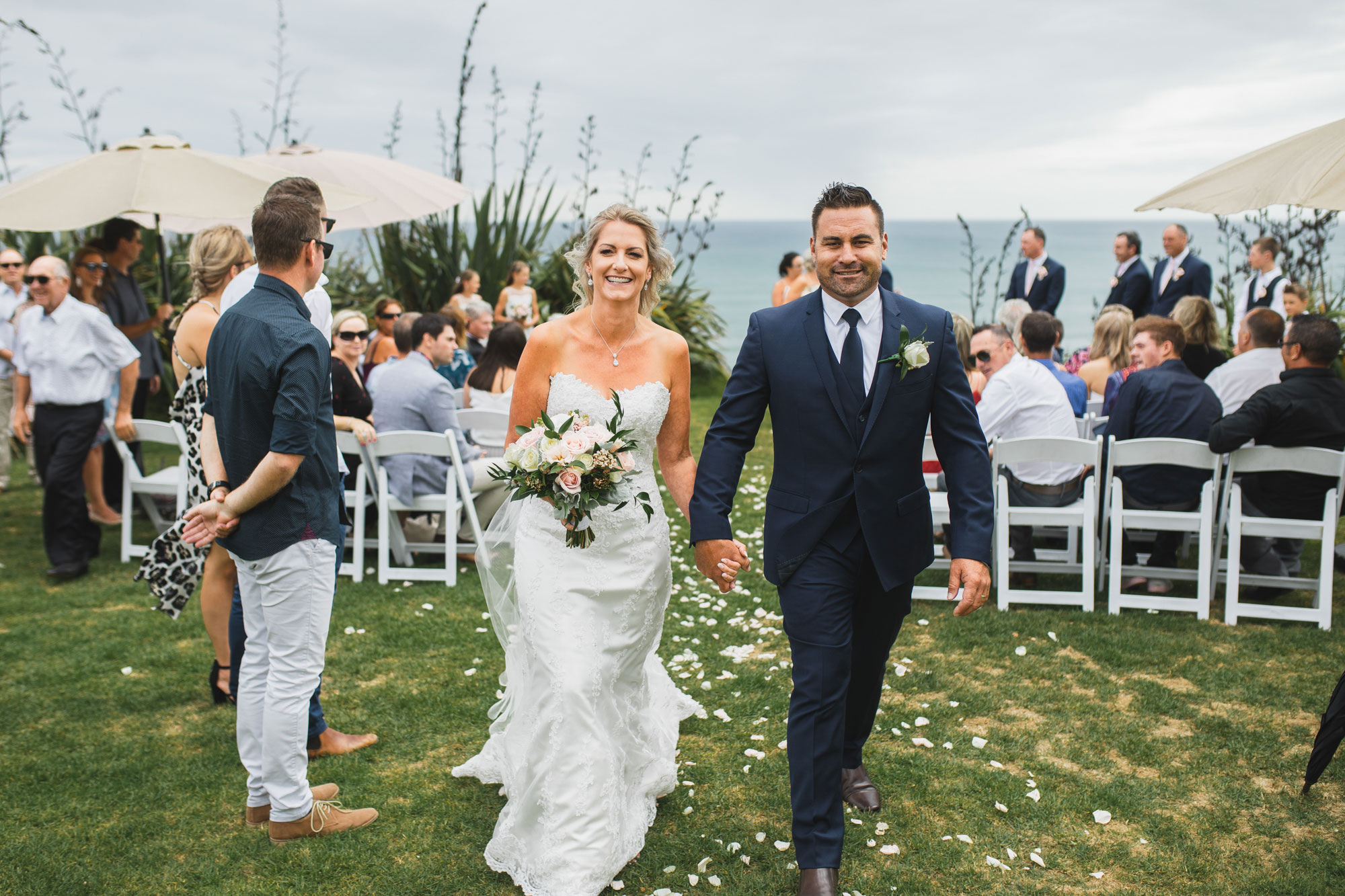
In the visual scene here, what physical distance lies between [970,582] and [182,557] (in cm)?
361

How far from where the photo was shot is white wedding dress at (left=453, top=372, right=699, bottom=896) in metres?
3.33

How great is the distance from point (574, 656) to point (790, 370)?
1225 millimetres

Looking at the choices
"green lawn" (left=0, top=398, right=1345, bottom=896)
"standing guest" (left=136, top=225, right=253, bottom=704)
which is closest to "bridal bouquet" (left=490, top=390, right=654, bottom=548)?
"green lawn" (left=0, top=398, right=1345, bottom=896)

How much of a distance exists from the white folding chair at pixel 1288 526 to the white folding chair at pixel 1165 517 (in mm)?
116

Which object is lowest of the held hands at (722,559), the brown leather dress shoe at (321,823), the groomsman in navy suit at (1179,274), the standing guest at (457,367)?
the brown leather dress shoe at (321,823)

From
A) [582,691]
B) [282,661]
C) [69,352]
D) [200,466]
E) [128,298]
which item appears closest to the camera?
[582,691]

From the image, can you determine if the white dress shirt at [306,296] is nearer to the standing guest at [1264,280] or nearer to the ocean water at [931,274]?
the standing guest at [1264,280]

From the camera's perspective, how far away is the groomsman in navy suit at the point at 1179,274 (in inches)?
416

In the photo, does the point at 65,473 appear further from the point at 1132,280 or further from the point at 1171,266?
the point at 1171,266

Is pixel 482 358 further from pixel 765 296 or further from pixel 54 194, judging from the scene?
pixel 765 296

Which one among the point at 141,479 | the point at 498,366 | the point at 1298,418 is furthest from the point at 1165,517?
the point at 141,479

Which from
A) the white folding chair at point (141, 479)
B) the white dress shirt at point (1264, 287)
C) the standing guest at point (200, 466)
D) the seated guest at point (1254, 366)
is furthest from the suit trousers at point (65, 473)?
the white dress shirt at point (1264, 287)

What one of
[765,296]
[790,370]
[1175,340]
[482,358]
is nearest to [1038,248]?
[1175,340]

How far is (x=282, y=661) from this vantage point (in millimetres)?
3480
